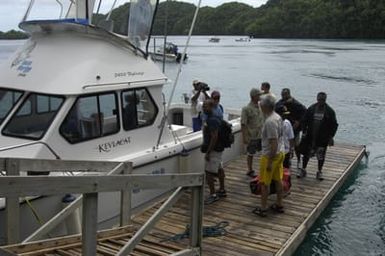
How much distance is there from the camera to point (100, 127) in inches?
285

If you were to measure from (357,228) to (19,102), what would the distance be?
607 cm

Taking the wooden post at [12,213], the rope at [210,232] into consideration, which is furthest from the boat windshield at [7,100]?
the rope at [210,232]

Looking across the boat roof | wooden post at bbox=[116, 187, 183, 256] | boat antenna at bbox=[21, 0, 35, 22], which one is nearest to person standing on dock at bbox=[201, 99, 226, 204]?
the boat roof

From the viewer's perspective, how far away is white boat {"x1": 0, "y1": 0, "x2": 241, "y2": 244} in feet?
22.1

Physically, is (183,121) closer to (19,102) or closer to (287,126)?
(287,126)

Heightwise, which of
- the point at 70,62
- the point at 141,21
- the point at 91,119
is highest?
the point at 141,21

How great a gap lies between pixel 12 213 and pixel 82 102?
2.33 meters

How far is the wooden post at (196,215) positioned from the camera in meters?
5.52

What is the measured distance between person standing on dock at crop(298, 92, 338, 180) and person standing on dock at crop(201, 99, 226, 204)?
2.10 metres

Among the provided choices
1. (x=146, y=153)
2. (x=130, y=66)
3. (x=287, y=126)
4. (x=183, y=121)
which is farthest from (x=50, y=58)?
(x=183, y=121)

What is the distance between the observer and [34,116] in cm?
705

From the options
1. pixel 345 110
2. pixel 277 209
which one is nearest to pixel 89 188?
pixel 277 209

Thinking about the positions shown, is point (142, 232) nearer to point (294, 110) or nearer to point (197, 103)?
point (294, 110)

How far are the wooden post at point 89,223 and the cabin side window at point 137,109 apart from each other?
145 inches
